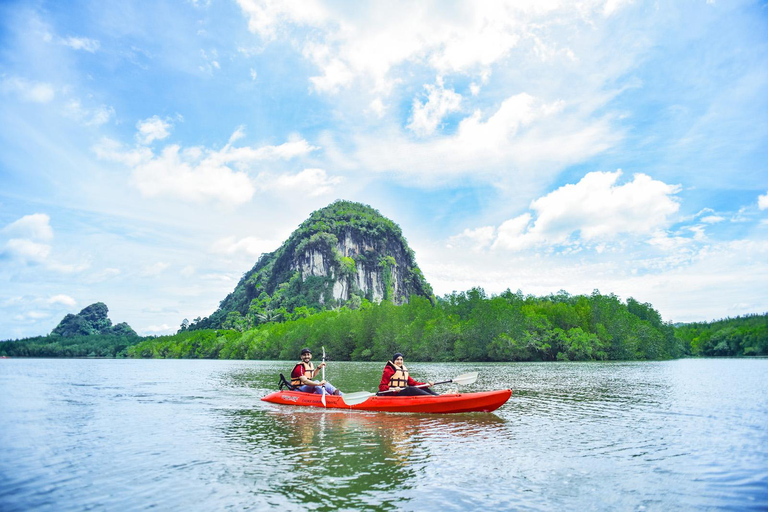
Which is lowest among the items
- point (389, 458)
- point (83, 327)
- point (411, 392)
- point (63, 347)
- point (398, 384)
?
point (389, 458)

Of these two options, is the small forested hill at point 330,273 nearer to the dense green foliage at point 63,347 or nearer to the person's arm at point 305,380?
the dense green foliage at point 63,347

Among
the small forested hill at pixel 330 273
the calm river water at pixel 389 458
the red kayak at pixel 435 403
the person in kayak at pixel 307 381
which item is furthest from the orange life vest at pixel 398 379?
the small forested hill at pixel 330 273

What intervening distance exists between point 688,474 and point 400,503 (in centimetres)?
577

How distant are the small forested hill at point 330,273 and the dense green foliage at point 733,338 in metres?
92.8

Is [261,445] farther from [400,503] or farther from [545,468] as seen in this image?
[545,468]

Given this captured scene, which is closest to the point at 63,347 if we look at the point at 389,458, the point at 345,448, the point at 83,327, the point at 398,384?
the point at 83,327

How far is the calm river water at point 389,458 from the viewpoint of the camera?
25.6ft

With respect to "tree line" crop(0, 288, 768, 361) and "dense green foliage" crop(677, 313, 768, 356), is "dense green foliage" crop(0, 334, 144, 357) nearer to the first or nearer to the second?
"tree line" crop(0, 288, 768, 361)

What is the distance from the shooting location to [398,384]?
17938 millimetres

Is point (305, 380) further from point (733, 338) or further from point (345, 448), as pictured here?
point (733, 338)

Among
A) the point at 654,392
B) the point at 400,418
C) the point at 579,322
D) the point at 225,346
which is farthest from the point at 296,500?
the point at 225,346

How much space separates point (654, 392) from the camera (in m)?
23.1

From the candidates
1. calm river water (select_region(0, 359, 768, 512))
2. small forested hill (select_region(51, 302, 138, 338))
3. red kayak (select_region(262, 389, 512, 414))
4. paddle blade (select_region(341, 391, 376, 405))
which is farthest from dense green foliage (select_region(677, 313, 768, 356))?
small forested hill (select_region(51, 302, 138, 338))

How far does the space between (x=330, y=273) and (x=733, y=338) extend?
375 feet
